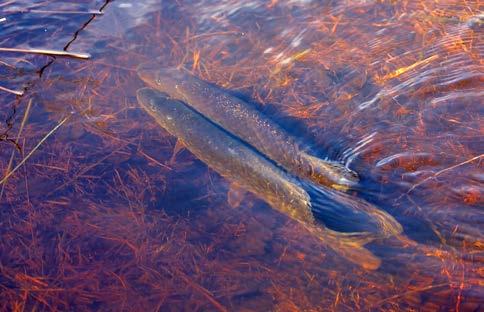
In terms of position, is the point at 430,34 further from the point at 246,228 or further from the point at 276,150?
the point at 246,228

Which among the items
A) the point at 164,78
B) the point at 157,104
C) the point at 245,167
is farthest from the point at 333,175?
the point at 164,78

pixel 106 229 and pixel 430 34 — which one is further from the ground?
pixel 430 34

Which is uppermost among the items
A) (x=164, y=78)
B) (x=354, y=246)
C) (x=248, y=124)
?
(x=164, y=78)

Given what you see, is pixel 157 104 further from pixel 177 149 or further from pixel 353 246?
pixel 353 246

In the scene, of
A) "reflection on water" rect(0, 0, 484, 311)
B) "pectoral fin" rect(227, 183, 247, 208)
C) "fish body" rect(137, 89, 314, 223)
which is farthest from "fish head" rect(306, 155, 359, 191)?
"pectoral fin" rect(227, 183, 247, 208)

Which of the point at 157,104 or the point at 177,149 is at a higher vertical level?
the point at 157,104

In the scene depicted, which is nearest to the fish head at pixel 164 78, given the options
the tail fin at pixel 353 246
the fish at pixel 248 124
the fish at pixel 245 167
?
the fish at pixel 248 124

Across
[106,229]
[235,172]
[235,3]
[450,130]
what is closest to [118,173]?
[106,229]
